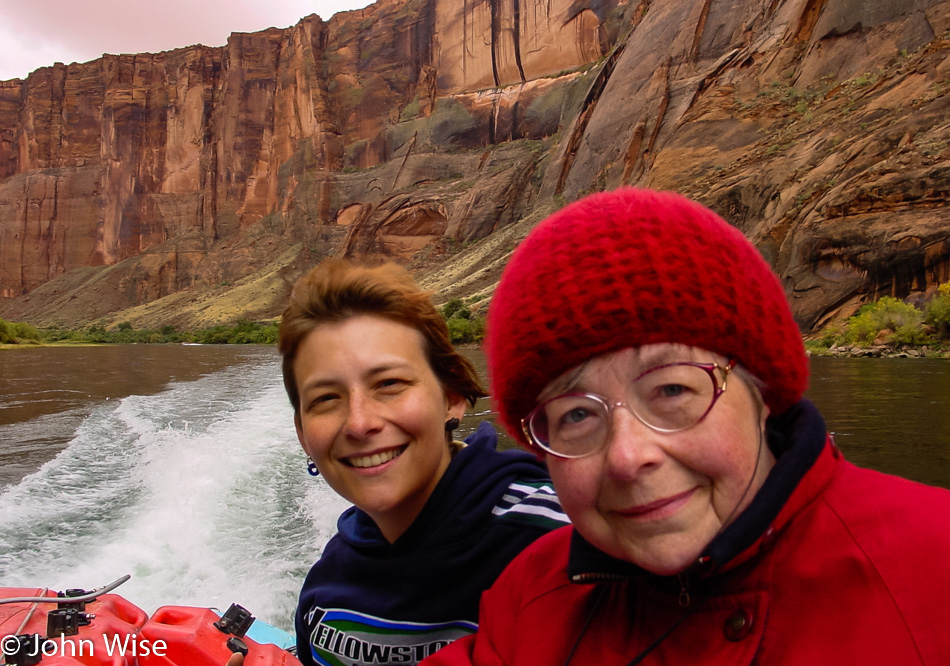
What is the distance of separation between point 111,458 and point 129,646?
4.85m

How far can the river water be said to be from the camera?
11.7 ft

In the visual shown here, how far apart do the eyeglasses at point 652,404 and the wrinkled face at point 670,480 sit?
0.04ft

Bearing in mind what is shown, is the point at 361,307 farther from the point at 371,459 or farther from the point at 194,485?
the point at 194,485

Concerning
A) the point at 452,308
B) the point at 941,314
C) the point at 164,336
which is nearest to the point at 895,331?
the point at 941,314

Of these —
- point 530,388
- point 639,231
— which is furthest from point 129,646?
point 639,231

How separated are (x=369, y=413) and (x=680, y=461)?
834 mm

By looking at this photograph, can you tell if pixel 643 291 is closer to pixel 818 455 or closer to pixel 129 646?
pixel 818 455

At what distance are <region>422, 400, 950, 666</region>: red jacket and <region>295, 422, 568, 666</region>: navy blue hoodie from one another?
1.62 ft

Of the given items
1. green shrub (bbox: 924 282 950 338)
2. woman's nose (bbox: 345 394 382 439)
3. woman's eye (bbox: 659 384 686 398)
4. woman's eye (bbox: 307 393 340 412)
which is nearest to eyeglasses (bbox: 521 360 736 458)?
woman's eye (bbox: 659 384 686 398)

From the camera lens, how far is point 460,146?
53.5 meters

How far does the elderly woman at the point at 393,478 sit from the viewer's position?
154 centimetres

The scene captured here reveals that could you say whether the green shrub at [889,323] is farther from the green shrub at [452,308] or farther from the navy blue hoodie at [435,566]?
the green shrub at [452,308]

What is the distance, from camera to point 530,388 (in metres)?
1.05

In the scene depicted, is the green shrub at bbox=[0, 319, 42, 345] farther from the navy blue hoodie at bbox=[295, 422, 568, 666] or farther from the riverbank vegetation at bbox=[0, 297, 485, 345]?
the navy blue hoodie at bbox=[295, 422, 568, 666]
